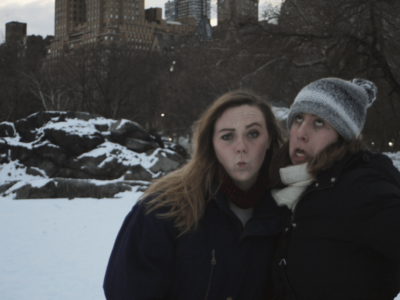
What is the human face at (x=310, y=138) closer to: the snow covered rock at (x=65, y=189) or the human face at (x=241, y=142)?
the human face at (x=241, y=142)

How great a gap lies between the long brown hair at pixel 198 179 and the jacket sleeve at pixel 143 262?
77 mm

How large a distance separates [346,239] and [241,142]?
2.46 feet

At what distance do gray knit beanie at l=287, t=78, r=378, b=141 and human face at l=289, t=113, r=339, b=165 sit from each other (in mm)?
54

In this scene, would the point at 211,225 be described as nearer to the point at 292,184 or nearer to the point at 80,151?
the point at 292,184

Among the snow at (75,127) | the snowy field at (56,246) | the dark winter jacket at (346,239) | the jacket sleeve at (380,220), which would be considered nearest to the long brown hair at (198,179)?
the dark winter jacket at (346,239)

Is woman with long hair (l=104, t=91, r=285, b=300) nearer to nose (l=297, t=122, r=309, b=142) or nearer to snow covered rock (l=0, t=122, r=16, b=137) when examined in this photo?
nose (l=297, t=122, r=309, b=142)

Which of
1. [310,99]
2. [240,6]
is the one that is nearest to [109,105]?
[240,6]

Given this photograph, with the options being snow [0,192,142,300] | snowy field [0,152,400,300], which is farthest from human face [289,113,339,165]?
snow [0,192,142,300]

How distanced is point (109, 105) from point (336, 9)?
2913cm

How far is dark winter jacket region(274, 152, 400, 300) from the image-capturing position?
204cm

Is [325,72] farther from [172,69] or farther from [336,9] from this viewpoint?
[172,69]

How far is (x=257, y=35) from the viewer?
15.2 metres

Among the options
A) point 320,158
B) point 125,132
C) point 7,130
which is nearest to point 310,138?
point 320,158

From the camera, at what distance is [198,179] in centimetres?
243
